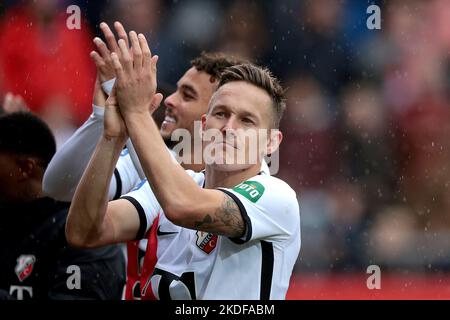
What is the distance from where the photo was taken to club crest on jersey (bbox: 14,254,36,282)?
480cm

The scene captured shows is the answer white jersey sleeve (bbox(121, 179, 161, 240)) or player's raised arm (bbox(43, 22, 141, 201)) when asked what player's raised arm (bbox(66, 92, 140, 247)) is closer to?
white jersey sleeve (bbox(121, 179, 161, 240))

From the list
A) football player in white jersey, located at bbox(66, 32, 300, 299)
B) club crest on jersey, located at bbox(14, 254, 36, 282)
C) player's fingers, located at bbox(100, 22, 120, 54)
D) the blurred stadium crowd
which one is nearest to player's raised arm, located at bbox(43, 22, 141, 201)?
player's fingers, located at bbox(100, 22, 120, 54)

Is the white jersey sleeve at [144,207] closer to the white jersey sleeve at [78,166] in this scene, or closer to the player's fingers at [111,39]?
the white jersey sleeve at [78,166]

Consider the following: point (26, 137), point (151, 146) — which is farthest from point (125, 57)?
point (26, 137)

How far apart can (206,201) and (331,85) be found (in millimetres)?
5455

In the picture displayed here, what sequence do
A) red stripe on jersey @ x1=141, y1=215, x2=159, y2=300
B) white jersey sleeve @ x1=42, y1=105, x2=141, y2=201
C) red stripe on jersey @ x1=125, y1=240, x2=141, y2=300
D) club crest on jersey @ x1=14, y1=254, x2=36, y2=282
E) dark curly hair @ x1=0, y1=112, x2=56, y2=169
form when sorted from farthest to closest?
dark curly hair @ x1=0, y1=112, x2=56, y2=169, club crest on jersey @ x1=14, y1=254, x2=36, y2=282, red stripe on jersey @ x1=125, y1=240, x2=141, y2=300, white jersey sleeve @ x1=42, y1=105, x2=141, y2=201, red stripe on jersey @ x1=141, y1=215, x2=159, y2=300

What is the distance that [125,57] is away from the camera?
3.17 metres

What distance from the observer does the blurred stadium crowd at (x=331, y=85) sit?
7664 millimetres

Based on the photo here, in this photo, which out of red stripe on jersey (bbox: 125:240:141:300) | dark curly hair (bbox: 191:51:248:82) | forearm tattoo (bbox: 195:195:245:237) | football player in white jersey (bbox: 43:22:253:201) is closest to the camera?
forearm tattoo (bbox: 195:195:245:237)

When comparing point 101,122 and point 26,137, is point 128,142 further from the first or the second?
point 26,137

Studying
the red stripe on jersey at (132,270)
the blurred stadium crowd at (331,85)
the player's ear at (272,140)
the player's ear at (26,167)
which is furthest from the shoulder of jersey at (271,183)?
the blurred stadium crowd at (331,85)

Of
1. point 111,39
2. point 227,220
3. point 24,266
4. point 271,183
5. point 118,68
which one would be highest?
point 111,39
